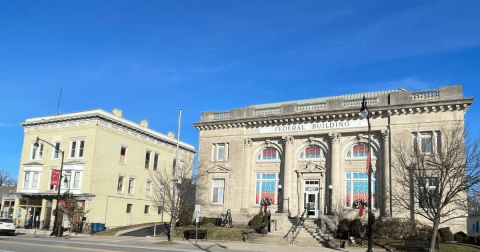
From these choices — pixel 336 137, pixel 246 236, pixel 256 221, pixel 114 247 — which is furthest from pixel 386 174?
pixel 114 247

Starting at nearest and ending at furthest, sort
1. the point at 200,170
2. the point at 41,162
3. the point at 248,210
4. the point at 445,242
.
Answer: the point at 445,242 < the point at 248,210 < the point at 200,170 < the point at 41,162

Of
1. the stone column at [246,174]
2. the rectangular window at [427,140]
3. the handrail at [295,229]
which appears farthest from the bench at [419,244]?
the stone column at [246,174]

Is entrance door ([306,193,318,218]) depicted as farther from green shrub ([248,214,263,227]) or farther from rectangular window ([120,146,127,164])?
rectangular window ([120,146,127,164])

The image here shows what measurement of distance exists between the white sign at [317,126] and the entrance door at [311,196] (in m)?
5.00

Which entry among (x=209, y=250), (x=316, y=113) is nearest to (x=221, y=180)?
(x=316, y=113)

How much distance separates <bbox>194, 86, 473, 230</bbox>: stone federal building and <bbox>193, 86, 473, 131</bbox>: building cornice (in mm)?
71

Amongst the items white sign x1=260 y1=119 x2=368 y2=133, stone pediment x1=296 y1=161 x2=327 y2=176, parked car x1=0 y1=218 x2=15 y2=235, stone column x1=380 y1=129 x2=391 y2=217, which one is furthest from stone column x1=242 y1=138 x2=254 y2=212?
parked car x1=0 y1=218 x2=15 y2=235

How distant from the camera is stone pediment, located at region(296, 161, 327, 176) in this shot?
36388mm

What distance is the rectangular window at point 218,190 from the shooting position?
133ft

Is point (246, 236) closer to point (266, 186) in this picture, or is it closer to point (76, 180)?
point (266, 186)

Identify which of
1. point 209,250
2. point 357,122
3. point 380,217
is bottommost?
point 209,250

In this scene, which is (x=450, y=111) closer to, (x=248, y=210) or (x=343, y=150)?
(x=343, y=150)

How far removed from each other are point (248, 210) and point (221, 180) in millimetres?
4308

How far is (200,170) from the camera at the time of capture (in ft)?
137
